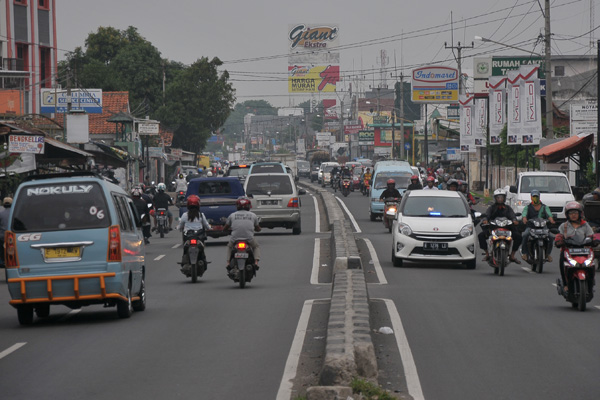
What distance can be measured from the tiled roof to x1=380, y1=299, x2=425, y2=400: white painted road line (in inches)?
2518

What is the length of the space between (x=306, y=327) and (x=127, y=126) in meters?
64.0

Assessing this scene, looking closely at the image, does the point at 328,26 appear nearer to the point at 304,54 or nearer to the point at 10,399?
the point at 304,54

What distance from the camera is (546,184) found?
35.8 meters

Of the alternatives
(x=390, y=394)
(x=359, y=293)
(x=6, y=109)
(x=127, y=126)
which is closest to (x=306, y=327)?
(x=359, y=293)

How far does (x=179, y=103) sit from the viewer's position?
297ft

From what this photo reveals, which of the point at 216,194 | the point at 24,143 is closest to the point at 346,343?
the point at 24,143

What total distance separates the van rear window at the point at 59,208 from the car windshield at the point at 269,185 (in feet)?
66.1

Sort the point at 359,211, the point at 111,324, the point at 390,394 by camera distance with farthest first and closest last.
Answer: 1. the point at 359,211
2. the point at 111,324
3. the point at 390,394

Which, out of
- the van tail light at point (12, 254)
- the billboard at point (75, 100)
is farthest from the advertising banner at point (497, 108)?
the van tail light at point (12, 254)

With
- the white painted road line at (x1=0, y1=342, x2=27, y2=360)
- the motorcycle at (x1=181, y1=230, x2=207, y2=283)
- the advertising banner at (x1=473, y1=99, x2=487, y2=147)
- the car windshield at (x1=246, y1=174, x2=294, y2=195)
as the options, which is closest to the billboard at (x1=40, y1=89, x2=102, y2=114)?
the advertising banner at (x1=473, y1=99, x2=487, y2=147)

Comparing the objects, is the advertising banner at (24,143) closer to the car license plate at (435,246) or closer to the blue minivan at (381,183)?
the car license plate at (435,246)

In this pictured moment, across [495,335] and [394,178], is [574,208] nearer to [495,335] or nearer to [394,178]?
[495,335]

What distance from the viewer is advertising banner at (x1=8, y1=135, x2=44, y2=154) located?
27.8 metres

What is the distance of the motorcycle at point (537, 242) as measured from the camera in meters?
21.3
